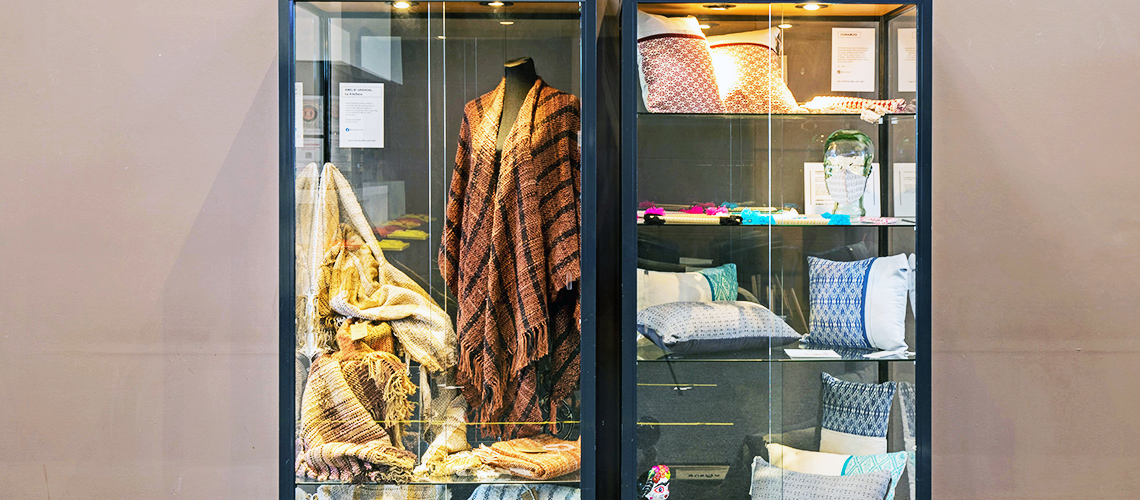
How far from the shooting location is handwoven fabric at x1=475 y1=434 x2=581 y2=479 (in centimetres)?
196

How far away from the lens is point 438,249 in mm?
1976

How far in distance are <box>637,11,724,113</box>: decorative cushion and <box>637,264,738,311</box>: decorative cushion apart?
419 mm

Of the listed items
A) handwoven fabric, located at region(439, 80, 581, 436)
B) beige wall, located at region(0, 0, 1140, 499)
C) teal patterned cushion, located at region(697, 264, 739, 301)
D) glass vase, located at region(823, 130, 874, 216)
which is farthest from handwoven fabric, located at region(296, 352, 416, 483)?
glass vase, located at region(823, 130, 874, 216)

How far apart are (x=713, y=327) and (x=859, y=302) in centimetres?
39

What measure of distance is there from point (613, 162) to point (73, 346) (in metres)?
1.74

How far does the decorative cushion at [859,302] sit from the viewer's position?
200 cm

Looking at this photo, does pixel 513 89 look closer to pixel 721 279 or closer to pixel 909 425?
pixel 721 279

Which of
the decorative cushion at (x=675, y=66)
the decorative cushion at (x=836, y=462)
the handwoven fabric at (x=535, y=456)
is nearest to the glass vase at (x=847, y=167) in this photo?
the decorative cushion at (x=675, y=66)

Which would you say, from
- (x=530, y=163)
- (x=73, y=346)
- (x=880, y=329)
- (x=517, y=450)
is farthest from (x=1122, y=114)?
(x=73, y=346)

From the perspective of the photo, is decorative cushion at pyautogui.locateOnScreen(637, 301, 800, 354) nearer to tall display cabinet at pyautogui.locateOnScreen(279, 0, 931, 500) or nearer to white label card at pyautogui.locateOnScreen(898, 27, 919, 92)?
tall display cabinet at pyautogui.locateOnScreen(279, 0, 931, 500)

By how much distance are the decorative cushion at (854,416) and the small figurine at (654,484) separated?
43cm

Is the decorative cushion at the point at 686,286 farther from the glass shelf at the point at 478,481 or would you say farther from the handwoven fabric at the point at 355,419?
the handwoven fabric at the point at 355,419

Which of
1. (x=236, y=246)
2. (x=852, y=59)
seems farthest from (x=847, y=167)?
(x=236, y=246)

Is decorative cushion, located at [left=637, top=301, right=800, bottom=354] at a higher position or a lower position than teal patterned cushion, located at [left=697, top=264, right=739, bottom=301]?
lower
